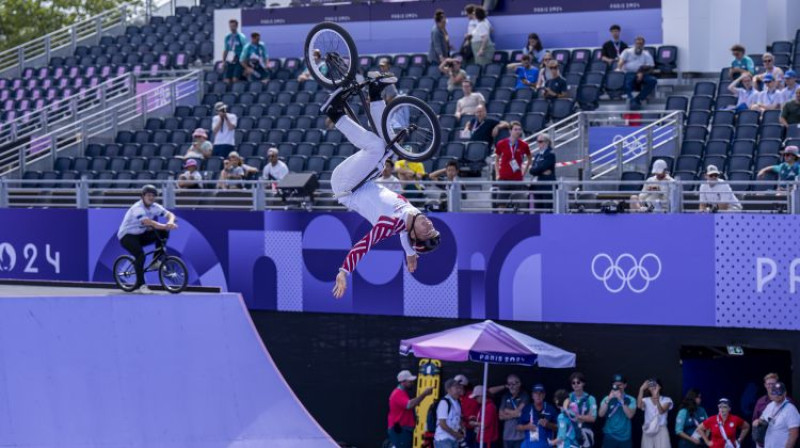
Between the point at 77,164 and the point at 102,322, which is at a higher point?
the point at 77,164

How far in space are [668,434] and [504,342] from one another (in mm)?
2539

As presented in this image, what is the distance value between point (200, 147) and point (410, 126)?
11.7 m

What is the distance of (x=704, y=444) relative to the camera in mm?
19672

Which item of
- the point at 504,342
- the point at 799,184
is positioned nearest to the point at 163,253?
the point at 504,342

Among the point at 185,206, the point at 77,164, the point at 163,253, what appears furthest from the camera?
the point at 77,164

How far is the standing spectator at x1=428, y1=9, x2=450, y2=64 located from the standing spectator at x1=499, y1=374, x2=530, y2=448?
26.7 ft

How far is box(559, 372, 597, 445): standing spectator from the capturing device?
787 inches

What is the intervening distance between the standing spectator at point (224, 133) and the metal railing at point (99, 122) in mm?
3558

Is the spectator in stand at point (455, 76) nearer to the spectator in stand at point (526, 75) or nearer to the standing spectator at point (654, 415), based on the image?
the spectator in stand at point (526, 75)

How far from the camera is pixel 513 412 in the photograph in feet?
67.3

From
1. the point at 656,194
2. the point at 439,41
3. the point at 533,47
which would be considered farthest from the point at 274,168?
the point at 656,194

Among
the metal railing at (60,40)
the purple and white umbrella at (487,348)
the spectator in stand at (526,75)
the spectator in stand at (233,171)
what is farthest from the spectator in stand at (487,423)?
the metal railing at (60,40)

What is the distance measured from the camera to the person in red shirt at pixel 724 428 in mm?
19219

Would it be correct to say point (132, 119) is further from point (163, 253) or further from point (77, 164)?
point (163, 253)
